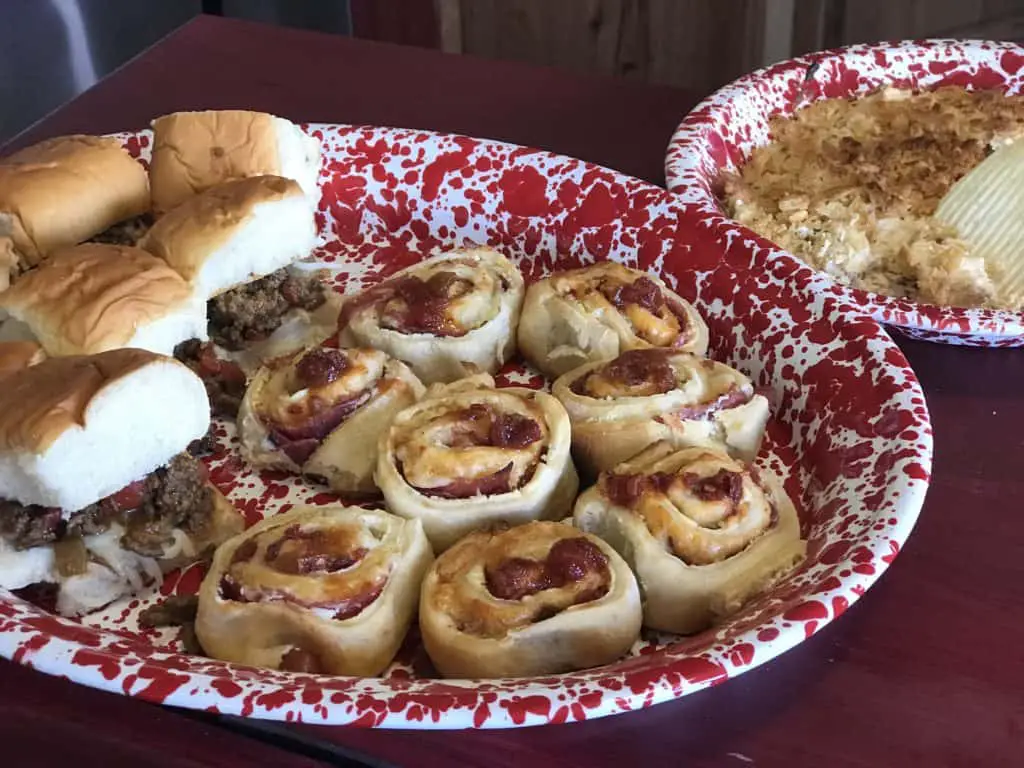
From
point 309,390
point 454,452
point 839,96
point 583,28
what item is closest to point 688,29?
point 583,28

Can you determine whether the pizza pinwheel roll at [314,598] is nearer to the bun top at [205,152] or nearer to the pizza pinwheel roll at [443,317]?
the pizza pinwheel roll at [443,317]

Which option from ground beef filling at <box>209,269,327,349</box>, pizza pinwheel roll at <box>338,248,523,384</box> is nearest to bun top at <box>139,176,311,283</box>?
ground beef filling at <box>209,269,327,349</box>

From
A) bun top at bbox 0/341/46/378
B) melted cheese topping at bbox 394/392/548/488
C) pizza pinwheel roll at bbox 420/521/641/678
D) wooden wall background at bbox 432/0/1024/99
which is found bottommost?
wooden wall background at bbox 432/0/1024/99

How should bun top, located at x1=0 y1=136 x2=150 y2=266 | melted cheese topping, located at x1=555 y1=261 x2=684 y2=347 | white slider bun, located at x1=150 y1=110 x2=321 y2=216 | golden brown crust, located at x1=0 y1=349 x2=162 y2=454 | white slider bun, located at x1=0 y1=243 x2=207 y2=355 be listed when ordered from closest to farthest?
golden brown crust, located at x1=0 y1=349 x2=162 y2=454 < white slider bun, located at x1=0 y1=243 x2=207 y2=355 < melted cheese topping, located at x1=555 y1=261 x2=684 y2=347 < bun top, located at x1=0 y1=136 x2=150 y2=266 < white slider bun, located at x1=150 y1=110 x2=321 y2=216

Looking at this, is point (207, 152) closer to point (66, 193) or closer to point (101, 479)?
point (66, 193)

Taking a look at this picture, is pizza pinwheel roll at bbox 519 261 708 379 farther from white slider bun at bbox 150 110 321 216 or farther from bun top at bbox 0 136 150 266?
bun top at bbox 0 136 150 266

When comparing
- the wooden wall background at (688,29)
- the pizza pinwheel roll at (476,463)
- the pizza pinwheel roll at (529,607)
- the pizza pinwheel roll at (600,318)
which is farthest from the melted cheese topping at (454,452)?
the wooden wall background at (688,29)
